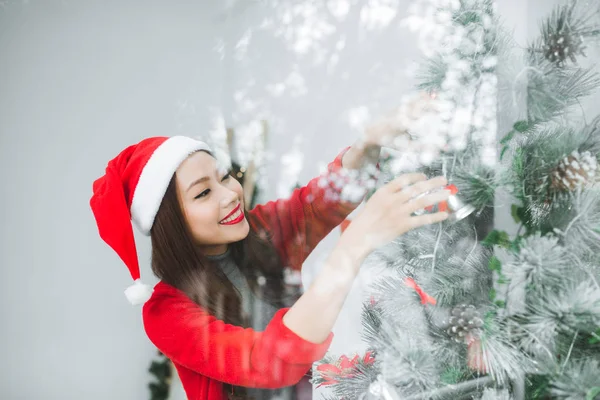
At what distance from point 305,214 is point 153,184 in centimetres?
24

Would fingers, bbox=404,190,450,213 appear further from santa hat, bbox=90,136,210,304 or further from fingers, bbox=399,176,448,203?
santa hat, bbox=90,136,210,304

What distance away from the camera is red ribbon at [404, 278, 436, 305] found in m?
0.58

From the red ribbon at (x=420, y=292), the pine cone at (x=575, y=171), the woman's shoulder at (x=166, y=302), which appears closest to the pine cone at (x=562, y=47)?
the pine cone at (x=575, y=171)

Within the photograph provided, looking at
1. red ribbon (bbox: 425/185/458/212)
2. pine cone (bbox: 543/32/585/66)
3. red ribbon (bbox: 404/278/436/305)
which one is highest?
pine cone (bbox: 543/32/585/66)

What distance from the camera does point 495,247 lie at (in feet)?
1.84

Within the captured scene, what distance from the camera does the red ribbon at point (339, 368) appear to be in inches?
26.0

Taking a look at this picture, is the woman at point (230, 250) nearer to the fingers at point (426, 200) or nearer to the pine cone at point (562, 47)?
the fingers at point (426, 200)

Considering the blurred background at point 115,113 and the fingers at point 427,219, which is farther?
the blurred background at point 115,113

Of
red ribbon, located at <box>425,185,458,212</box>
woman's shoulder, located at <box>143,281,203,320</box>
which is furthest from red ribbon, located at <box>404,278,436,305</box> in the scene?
woman's shoulder, located at <box>143,281,203,320</box>

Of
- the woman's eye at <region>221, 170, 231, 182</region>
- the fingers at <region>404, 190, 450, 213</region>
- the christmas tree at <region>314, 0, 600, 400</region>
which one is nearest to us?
the christmas tree at <region>314, 0, 600, 400</region>

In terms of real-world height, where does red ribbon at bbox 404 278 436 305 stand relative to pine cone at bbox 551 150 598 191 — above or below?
below

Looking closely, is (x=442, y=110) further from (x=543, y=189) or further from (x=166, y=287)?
(x=166, y=287)

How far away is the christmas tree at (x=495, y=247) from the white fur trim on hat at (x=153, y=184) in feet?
1.06

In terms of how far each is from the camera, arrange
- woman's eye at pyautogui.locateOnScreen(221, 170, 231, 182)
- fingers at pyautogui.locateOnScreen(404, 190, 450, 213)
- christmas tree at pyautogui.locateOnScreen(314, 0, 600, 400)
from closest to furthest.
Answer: christmas tree at pyautogui.locateOnScreen(314, 0, 600, 400) < fingers at pyautogui.locateOnScreen(404, 190, 450, 213) < woman's eye at pyautogui.locateOnScreen(221, 170, 231, 182)
